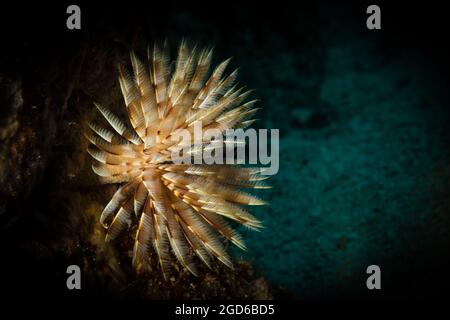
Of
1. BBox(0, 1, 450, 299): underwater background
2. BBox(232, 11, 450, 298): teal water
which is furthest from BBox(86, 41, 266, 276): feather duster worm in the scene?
BBox(232, 11, 450, 298): teal water

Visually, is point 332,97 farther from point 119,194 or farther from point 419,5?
point 119,194

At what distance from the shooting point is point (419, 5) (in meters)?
7.76

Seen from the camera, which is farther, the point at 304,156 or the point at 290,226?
the point at 304,156

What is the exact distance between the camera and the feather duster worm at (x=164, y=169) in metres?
2.79

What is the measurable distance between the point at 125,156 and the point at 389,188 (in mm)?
5776

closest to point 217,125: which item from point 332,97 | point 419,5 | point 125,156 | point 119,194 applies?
point 125,156

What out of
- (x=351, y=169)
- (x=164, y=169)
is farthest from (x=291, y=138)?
(x=164, y=169)

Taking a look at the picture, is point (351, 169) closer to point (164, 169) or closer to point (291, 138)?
point (291, 138)

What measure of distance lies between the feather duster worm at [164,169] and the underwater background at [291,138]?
10.4 inches

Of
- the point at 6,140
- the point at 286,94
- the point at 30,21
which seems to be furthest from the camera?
the point at 286,94

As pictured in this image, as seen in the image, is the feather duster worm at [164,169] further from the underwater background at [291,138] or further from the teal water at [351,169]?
the teal water at [351,169]

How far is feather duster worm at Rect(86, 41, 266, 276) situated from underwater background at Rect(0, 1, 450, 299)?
0.87 feet

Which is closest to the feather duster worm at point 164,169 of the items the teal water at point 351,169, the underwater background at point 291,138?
the underwater background at point 291,138

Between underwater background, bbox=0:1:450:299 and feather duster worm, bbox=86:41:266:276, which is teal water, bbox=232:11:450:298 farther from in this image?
feather duster worm, bbox=86:41:266:276
